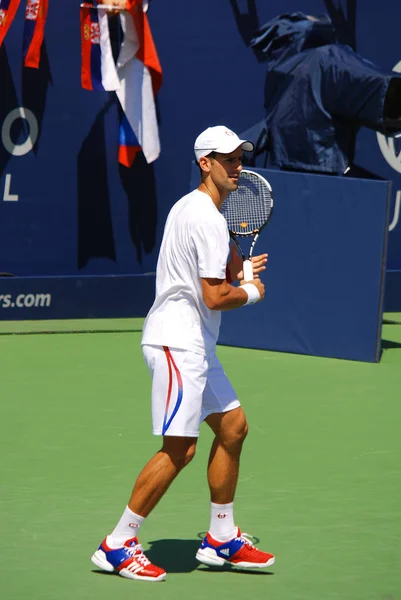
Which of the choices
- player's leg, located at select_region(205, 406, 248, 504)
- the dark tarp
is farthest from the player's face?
the dark tarp

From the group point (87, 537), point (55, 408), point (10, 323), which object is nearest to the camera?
point (87, 537)

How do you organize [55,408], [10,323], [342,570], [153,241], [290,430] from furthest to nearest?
[153,241] → [10,323] → [55,408] → [290,430] → [342,570]

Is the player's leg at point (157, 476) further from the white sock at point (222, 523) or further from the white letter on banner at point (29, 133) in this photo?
the white letter on banner at point (29, 133)

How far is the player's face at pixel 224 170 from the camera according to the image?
17.2ft

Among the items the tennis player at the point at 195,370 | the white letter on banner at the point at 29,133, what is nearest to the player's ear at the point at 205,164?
the tennis player at the point at 195,370

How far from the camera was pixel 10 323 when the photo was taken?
40.1 ft

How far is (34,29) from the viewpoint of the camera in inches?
481

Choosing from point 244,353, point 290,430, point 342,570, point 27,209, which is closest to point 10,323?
point 27,209

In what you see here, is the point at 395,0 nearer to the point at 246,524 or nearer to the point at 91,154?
the point at 91,154

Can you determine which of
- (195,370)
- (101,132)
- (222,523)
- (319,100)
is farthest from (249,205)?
(101,132)

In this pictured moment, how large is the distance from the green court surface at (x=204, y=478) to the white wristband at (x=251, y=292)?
1.07m


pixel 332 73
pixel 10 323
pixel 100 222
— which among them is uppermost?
pixel 332 73

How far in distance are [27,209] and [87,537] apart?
288 inches

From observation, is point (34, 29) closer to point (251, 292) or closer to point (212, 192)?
point (212, 192)
